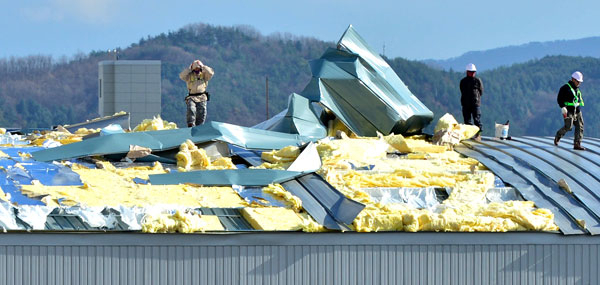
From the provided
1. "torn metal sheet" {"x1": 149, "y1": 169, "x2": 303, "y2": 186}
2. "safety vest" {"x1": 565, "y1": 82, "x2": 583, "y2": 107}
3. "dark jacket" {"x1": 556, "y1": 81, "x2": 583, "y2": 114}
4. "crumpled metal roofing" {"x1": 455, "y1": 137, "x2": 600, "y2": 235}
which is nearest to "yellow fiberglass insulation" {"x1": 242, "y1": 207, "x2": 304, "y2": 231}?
"torn metal sheet" {"x1": 149, "y1": 169, "x2": 303, "y2": 186}

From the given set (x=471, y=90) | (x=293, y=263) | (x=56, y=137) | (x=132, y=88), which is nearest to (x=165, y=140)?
(x=56, y=137)

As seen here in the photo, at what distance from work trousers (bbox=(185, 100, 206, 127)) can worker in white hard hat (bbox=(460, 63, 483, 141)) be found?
5756 millimetres

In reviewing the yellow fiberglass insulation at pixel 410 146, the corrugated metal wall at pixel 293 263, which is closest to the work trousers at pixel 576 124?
the yellow fiberglass insulation at pixel 410 146

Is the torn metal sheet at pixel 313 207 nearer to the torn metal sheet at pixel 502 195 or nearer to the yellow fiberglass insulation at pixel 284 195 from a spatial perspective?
the yellow fiberglass insulation at pixel 284 195

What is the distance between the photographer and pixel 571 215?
1431 cm

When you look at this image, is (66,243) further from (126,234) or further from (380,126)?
(380,126)

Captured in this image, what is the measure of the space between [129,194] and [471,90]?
29.9 ft

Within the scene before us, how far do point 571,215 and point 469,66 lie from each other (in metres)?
7.23

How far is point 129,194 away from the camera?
14.8 m

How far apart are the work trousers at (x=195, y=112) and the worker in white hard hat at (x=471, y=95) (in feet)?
18.9

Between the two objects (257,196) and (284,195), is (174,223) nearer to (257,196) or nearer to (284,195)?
(257,196)

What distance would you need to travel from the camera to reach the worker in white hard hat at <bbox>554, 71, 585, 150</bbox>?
18703 mm

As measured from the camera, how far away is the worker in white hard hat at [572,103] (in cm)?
1870

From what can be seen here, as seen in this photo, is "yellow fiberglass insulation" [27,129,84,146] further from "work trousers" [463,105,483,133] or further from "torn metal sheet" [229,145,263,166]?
"work trousers" [463,105,483,133]
